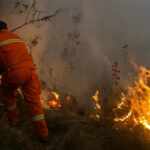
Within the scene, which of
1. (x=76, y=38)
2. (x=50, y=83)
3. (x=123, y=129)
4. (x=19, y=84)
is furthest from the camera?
(x=76, y=38)

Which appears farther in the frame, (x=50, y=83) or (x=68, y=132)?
(x=50, y=83)

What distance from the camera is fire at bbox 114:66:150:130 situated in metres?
7.27

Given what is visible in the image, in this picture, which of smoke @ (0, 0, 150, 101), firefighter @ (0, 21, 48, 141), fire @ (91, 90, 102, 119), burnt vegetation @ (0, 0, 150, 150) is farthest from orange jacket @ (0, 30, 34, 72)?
smoke @ (0, 0, 150, 101)

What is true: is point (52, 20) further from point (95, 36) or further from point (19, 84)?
point (19, 84)

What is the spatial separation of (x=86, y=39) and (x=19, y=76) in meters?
4.00

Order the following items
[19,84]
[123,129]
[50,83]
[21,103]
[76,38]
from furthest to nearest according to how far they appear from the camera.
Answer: [76,38], [50,83], [21,103], [123,129], [19,84]

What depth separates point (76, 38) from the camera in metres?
9.66

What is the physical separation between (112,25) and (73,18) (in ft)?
3.30

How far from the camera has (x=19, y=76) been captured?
6.12 m

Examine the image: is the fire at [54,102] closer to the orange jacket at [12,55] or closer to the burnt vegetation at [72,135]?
the burnt vegetation at [72,135]

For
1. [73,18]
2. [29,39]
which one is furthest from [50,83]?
[73,18]

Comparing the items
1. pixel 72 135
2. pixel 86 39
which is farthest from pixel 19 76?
pixel 86 39

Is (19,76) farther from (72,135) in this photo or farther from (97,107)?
(97,107)

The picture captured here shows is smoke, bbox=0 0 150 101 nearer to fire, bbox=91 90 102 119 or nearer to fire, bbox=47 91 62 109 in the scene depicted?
fire, bbox=91 90 102 119
